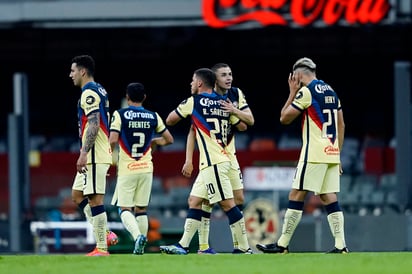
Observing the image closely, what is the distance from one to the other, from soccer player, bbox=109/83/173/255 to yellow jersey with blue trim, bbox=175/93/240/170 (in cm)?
99

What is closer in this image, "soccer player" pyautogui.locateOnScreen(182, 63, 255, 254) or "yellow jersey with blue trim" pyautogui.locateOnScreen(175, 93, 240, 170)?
"yellow jersey with blue trim" pyautogui.locateOnScreen(175, 93, 240, 170)

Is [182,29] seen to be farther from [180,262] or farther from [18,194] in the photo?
[180,262]

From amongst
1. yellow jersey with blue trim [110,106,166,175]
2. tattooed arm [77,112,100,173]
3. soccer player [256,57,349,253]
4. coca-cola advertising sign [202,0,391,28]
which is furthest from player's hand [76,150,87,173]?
coca-cola advertising sign [202,0,391,28]

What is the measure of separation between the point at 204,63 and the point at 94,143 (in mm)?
21994

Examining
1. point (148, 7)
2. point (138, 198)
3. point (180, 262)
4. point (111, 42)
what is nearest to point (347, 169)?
point (148, 7)

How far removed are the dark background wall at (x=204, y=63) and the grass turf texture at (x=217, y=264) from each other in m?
20.7

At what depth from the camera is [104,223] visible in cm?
1703

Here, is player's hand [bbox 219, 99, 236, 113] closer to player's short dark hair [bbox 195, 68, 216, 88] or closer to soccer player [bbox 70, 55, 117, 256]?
player's short dark hair [bbox 195, 68, 216, 88]

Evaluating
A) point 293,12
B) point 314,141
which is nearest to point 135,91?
point 314,141

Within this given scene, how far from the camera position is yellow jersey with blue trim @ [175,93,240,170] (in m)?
17.1

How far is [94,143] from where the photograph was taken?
16875 millimetres

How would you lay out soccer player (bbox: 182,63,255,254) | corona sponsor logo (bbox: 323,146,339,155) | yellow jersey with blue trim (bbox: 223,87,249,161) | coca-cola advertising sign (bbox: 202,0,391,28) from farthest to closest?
coca-cola advertising sign (bbox: 202,0,391,28) → yellow jersey with blue trim (bbox: 223,87,249,161) → soccer player (bbox: 182,63,255,254) → corona sponsor logo (bbox: 323,146,339,155)

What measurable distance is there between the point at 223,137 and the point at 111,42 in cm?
2243

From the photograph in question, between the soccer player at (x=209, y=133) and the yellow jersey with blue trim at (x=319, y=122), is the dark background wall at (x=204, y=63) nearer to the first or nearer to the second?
the soccer player at (x=209, y=133)
